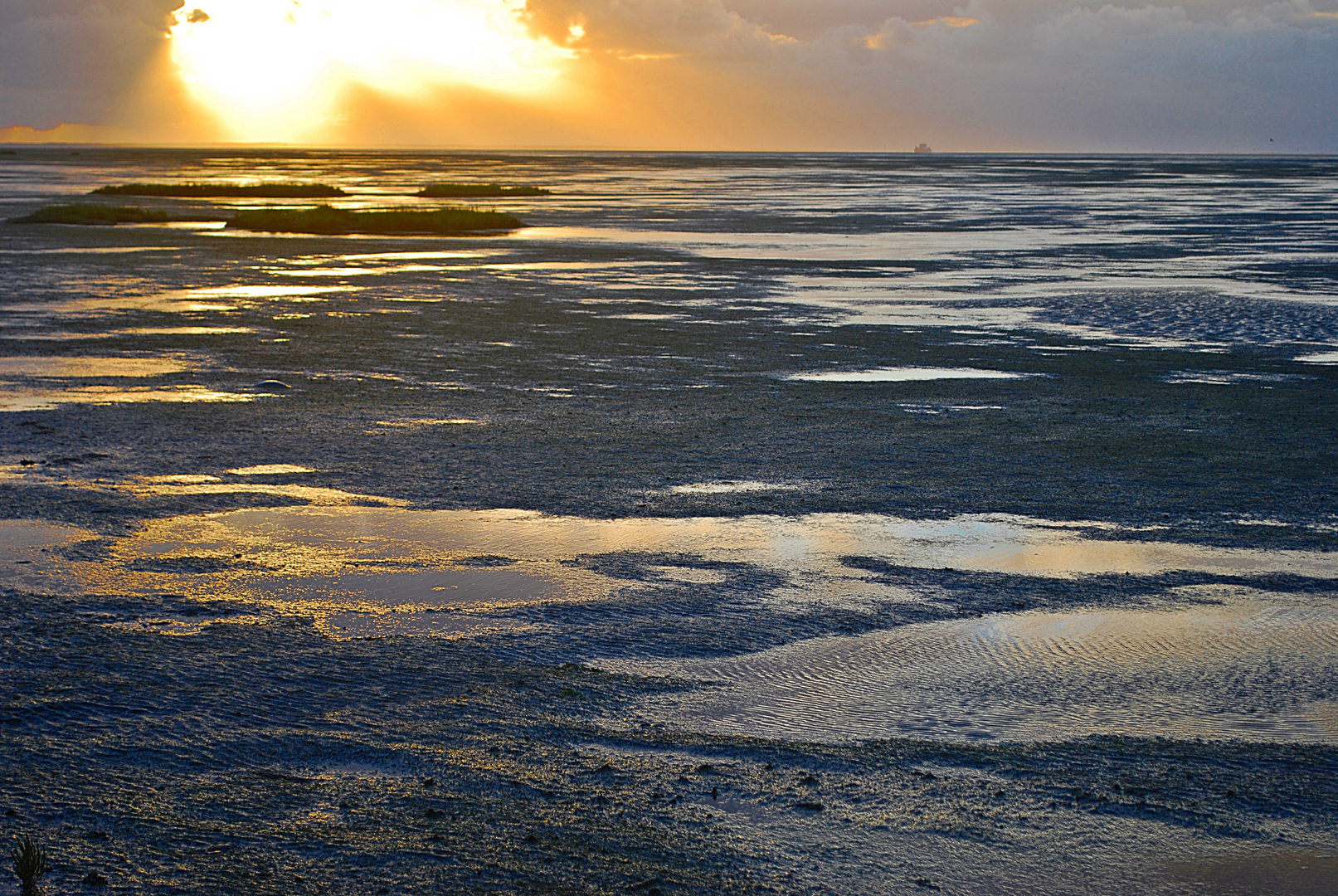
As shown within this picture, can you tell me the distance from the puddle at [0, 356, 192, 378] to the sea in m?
0.13

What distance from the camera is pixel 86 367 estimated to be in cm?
1557

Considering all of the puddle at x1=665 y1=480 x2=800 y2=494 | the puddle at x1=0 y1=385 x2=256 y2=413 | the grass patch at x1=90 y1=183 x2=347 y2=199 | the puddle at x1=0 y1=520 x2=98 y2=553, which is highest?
the grass patch at x1=90 y1=183 x2=347 y2=199

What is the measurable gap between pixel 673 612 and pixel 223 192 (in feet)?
232

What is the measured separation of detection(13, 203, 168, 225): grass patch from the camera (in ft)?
150

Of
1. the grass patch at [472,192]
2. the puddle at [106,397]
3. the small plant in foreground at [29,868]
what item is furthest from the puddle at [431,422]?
the grass patch at [472,192]

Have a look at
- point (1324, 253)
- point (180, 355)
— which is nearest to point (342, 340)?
point (180, 355)

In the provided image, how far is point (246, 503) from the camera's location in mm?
9320

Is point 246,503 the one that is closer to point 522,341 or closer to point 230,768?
point 230,768

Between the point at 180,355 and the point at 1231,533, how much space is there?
1287 centimetres

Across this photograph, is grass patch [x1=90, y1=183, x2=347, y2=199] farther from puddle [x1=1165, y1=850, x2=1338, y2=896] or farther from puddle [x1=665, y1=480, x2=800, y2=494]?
puddle [x1=1165, y1=850, x2=1338, y2=896]

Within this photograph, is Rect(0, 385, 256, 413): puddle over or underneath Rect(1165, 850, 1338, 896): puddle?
over

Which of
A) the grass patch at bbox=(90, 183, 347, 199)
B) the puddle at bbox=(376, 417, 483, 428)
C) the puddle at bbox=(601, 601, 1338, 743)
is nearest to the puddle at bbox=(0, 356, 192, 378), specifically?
the puddle at bbox=(376, 417, 483, 428)

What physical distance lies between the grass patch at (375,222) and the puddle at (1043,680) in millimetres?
39183

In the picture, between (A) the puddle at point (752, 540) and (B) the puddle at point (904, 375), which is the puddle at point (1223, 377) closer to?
(B) the puddle at point (904, 375)
